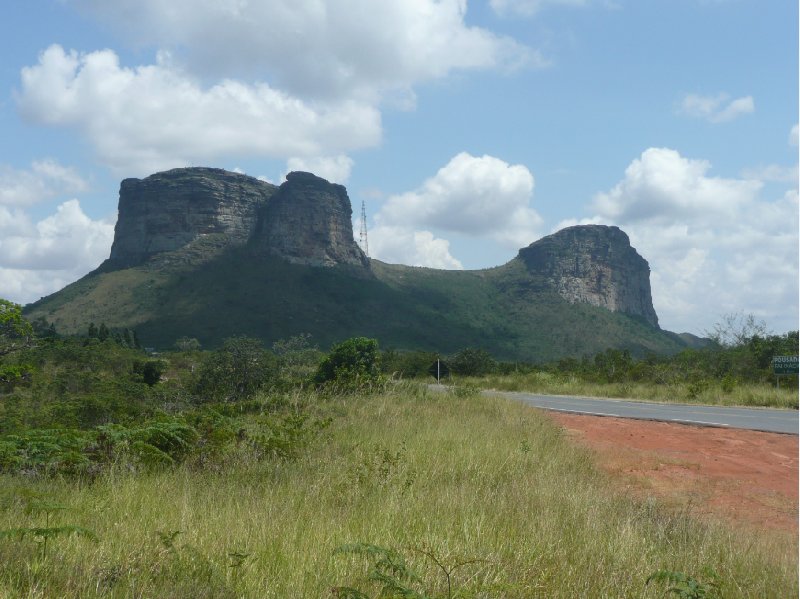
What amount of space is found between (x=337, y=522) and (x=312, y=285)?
110 meters

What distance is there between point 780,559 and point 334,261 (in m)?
129

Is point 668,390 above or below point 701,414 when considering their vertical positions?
above

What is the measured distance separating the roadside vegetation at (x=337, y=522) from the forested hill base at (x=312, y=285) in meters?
81.2

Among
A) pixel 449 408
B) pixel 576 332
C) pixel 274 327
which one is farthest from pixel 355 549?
pixel 576 332

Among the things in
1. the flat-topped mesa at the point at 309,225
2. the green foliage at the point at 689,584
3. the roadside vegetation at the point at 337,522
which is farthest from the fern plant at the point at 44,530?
the flat-topped mesa at the point at 309,225

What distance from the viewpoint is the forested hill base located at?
319 ft

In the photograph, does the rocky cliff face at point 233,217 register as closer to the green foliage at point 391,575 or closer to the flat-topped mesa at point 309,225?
the flat-topped mesa at point 309,225

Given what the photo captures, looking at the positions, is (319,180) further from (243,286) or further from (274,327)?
(274,327)

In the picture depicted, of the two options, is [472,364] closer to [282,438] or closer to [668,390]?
[668,390]

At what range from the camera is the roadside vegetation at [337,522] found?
351 centimetres

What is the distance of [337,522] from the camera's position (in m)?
4.67

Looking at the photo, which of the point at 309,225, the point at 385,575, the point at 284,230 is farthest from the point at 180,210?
the point at 385,575

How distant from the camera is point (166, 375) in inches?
1463

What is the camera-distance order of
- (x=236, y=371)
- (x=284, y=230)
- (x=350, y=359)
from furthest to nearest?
1. (x=284, y=230)
2. (x=350, y=359)
3. (x=236, y=371)
